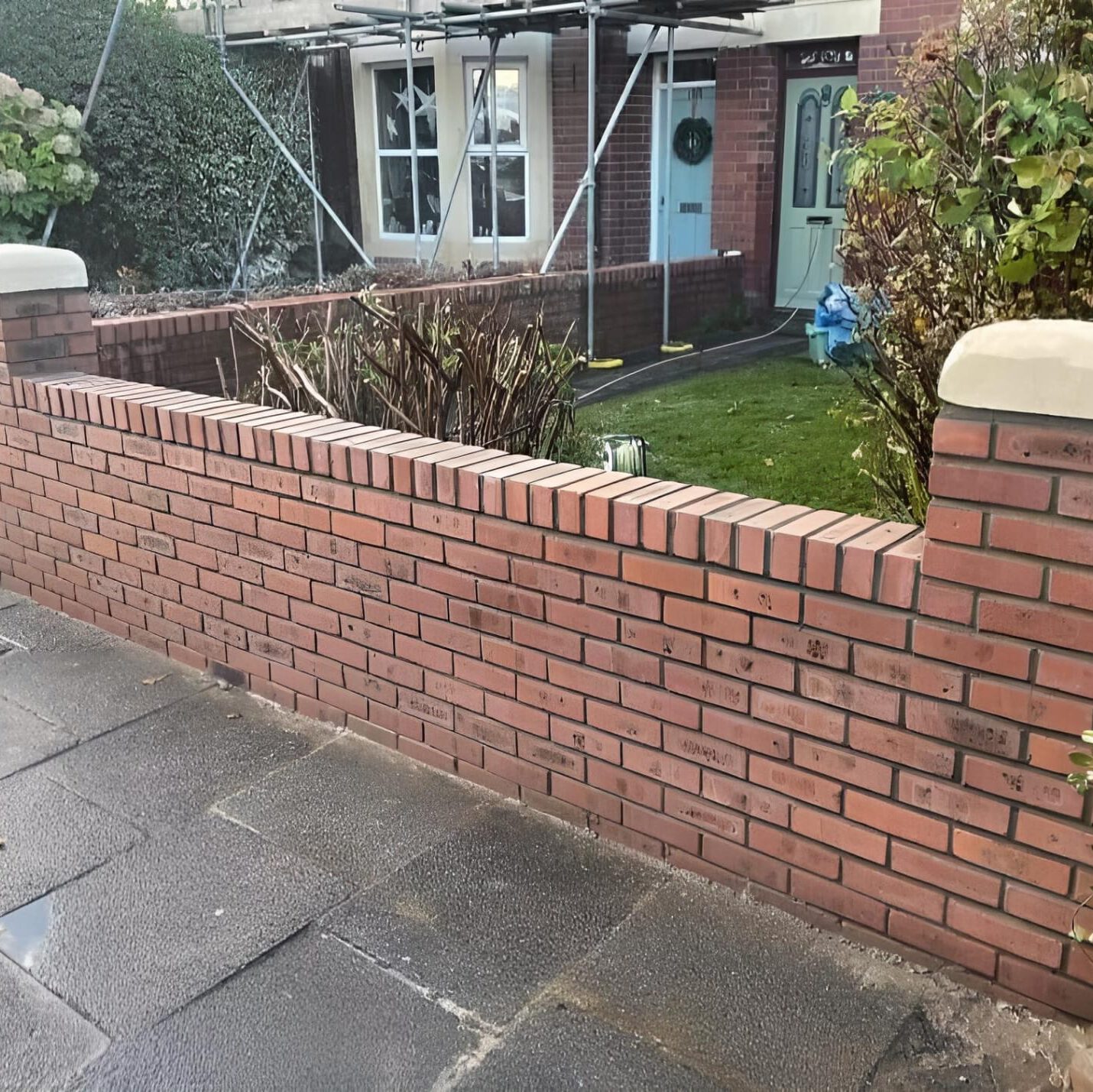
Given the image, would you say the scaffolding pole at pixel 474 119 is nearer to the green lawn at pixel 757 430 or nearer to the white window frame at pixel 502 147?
the white window frame at pixel 502 147

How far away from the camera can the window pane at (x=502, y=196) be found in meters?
13.9

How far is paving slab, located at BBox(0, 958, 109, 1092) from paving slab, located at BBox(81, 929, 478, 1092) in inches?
2.8

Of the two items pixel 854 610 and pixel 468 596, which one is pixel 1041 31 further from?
pixel 468 596

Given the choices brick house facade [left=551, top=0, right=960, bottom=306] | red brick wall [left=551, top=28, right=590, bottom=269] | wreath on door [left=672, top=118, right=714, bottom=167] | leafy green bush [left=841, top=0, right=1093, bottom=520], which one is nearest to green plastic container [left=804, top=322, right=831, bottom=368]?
brick house facade [left=551, top=0, right=960, bottom=306]

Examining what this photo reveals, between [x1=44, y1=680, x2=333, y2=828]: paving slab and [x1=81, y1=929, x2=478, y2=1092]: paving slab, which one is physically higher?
[x1=81, y1=929, x2=478, y2=1092]: paving slab

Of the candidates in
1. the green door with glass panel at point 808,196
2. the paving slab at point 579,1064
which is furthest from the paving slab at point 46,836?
the green door with glass panel at point 808,196

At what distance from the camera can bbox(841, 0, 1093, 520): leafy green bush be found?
2594mm

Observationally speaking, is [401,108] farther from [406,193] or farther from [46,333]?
[46,333]

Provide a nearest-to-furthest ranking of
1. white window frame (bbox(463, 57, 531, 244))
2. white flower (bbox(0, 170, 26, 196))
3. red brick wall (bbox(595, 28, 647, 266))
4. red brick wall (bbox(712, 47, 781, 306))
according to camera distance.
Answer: white flower (bbox(0, 170, 26, 196)) < red brick wall (bbox(712, 47, 781, 306)) < red brick wall (bbox(595, 28, 647, 266)) < white window frame (bbox(463, 57, 531, 244))

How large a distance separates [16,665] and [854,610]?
135 inches

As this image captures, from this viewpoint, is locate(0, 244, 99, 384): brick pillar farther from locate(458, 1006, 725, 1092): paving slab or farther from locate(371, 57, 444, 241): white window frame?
locate(371, 57, 444, 241): white window frame

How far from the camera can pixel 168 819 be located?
3.37 m

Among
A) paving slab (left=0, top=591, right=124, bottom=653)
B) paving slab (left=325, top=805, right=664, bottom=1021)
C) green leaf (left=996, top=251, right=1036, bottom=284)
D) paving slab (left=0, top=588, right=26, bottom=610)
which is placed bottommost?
paving slab (left=0, top=588, right=26, bottom=610)

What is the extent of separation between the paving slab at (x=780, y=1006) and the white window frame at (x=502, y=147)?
38.6ft
